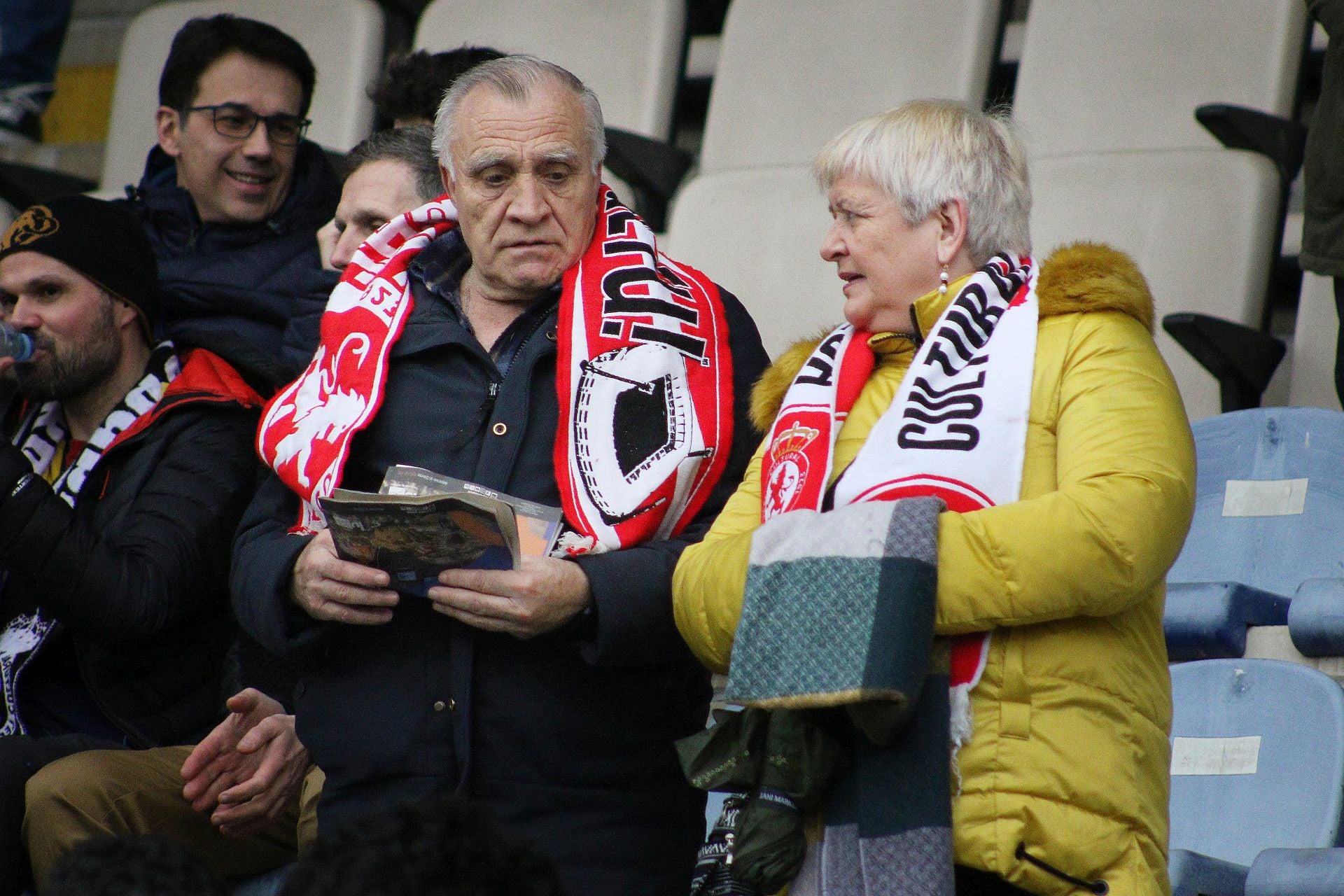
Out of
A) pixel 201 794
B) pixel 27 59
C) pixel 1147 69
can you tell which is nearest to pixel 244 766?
pixel 201 794

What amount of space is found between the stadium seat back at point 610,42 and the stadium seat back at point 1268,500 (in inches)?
69.7

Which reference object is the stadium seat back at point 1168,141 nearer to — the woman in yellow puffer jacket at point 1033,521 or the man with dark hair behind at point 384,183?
the man with dark hair behind at point 384,183

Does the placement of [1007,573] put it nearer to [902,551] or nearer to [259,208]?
[902,551]

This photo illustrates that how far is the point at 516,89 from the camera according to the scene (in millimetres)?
2098

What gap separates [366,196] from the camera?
2561 millimetres

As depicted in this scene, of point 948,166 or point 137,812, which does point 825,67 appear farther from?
point 137,812

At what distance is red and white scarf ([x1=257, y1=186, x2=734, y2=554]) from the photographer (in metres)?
1.93

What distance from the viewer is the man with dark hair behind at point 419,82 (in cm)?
285

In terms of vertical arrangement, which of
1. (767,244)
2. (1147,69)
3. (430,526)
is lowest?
(430,526)

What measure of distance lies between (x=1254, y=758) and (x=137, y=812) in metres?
1.65

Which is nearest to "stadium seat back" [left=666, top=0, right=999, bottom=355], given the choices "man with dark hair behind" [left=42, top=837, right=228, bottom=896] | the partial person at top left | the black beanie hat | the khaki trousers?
the black beanie hat

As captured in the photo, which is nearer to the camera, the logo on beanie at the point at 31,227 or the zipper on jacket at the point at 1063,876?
the zipper on jacket at the point at 1063,876

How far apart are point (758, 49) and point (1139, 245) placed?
1157 millimetres

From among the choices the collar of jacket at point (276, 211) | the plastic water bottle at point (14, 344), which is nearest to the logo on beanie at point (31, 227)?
the plastic water bottle at point (14, 344)
